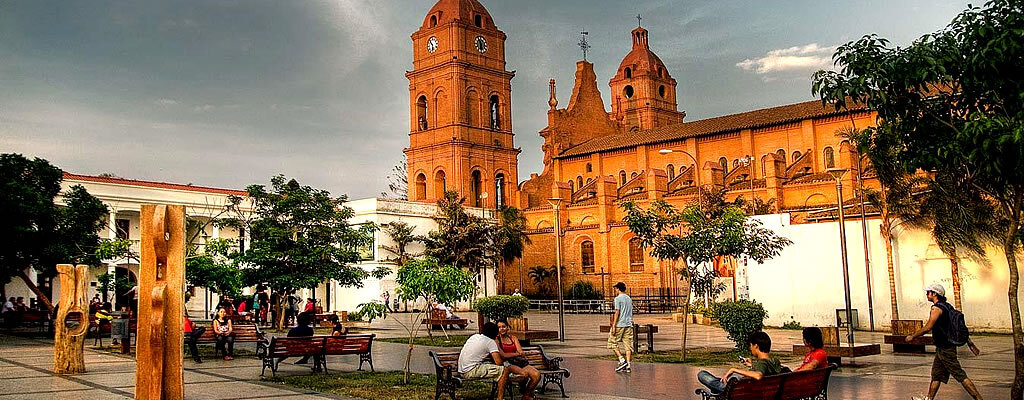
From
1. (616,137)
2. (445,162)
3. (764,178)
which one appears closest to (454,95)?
(445,162)

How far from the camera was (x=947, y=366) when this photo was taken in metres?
9.87

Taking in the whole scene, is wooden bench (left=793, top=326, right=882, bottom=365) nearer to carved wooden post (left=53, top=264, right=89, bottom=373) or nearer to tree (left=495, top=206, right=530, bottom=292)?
carved wooden post (left=53, top=264, right=89, bottom=373)

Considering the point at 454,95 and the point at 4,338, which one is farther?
the point at 454,95

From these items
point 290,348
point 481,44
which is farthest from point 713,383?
point 481,44

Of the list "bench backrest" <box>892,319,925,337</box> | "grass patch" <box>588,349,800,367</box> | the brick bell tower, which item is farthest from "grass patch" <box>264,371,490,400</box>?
the brick bell tower

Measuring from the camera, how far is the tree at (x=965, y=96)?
930cm

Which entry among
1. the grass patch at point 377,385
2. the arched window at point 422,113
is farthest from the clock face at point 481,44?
the grass patch at point 377,385

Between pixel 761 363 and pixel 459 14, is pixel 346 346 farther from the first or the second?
pixel 459 14

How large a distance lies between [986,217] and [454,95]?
3868cm

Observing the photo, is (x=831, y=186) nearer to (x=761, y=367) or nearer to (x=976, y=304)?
(x=976, y=304)

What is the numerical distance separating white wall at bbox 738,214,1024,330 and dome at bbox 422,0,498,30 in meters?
34.7

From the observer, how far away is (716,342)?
2125 cm

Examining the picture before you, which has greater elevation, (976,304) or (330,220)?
(330,220)

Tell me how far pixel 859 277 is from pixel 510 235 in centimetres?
2902
